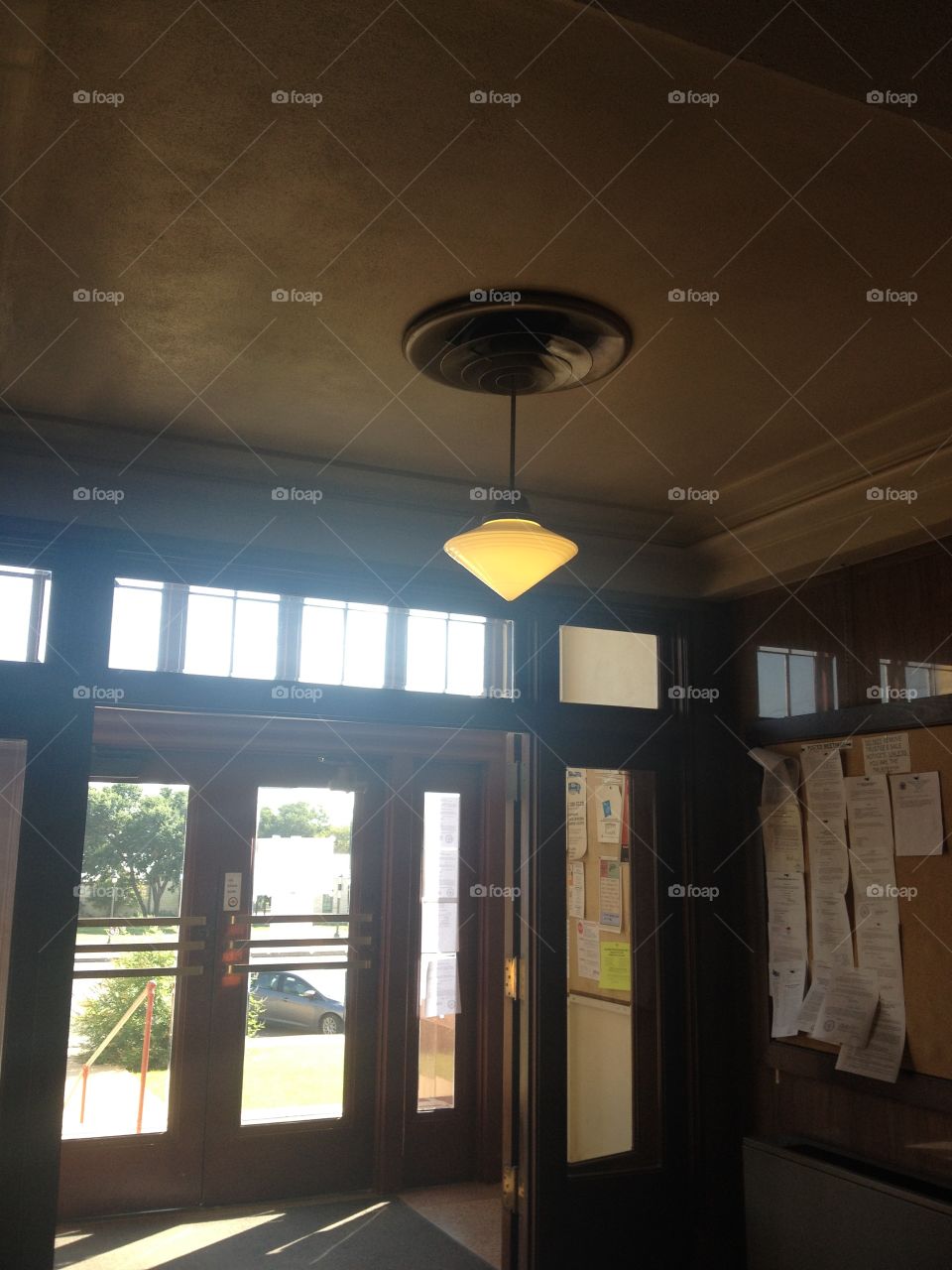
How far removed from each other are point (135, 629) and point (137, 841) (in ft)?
5.50

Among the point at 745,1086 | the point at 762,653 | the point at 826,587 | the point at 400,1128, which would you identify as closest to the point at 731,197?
the point at 826,587

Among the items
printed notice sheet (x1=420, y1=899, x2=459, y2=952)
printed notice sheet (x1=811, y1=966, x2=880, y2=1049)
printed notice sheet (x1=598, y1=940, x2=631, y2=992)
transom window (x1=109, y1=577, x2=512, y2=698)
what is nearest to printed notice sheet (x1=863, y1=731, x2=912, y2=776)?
printed notice sheet (x1=811, y1=966, x2=880, y2=1049)

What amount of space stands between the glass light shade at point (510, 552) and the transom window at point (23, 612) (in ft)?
4.75

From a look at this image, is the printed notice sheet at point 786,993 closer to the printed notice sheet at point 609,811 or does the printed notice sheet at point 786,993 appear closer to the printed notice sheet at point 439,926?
the printed notice sheet at point 609,811

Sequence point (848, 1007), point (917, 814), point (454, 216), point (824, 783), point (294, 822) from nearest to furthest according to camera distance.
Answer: point (454, 216) < point (917, 814) < point (848, 1007) < point (824, 783) < point (294, 822)


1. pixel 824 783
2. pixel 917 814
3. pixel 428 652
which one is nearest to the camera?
pixel 917 814

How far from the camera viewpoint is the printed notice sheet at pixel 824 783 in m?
3.59

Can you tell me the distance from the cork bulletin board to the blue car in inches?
59.1

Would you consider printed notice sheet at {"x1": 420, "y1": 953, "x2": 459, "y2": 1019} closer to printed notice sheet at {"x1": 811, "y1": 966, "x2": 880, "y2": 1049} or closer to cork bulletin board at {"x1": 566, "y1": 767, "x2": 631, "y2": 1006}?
cork bulletin board at {"x1": 566, "y1": 767, "x2": 631, "y2": 1006}

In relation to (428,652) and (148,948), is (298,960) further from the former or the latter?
(428,652)

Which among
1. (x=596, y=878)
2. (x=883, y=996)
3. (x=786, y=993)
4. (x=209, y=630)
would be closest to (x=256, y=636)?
(x=209, y=630)

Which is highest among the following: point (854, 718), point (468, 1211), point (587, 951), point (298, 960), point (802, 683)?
point (802, 683)

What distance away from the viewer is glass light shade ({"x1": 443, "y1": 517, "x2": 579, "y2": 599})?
2506 millimetres

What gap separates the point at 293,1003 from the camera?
4801 millimetres
